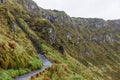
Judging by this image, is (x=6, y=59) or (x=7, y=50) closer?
(x=6, y=59)

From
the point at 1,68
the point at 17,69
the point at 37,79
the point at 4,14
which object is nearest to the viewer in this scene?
the point at 37,79

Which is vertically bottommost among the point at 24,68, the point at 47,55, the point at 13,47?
the point at 47,55

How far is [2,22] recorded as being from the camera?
183 m

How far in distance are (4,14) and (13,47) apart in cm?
9846

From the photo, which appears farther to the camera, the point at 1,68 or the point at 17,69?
the point at 17,69

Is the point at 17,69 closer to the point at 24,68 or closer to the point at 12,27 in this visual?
the point at 24,68

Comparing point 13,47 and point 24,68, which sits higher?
point 13,47

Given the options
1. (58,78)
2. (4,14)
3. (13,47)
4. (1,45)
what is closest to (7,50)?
(1,45)

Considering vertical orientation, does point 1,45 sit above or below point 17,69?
above

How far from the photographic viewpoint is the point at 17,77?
86938 millimetres

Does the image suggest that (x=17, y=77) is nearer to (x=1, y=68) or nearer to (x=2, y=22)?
(x=1, y=68)

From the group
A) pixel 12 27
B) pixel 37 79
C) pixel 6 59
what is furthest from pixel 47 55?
pixel 37 79

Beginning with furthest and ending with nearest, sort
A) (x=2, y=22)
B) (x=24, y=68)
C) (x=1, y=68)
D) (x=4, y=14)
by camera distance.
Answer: (x=4, y=14) → (x=2, y=22) → (x=24, y=68) → (x=1, y=68)

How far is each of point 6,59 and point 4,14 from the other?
114 meters
